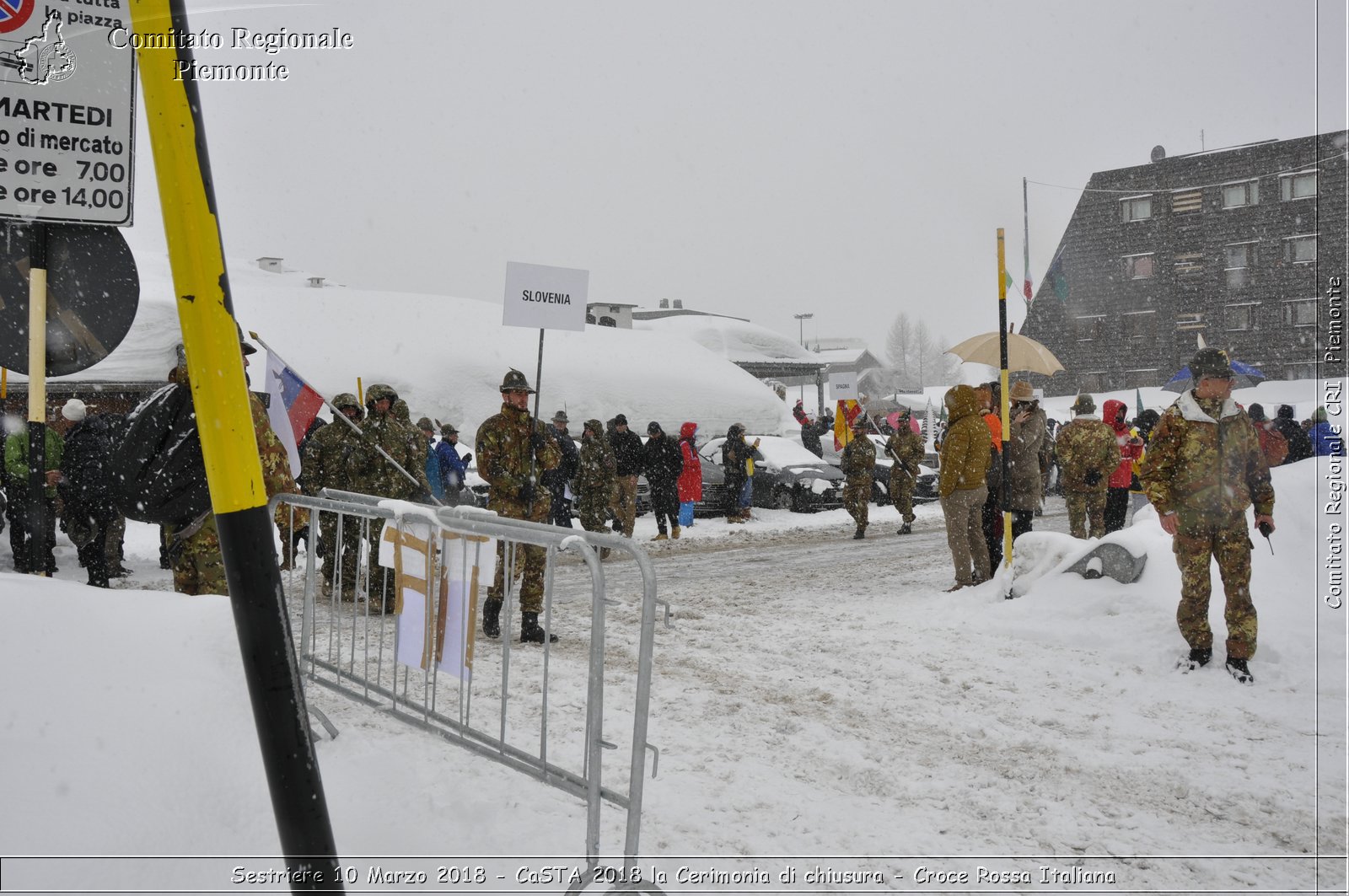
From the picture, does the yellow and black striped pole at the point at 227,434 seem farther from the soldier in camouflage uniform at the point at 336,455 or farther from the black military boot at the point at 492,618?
the soldier in camouflage uniform at the point at 336,455

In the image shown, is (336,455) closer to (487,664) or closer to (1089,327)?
(487,664)

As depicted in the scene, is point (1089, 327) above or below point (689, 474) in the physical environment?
above

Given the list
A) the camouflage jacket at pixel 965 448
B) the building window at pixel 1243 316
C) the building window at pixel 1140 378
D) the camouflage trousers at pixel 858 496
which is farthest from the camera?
the building window at pixel 1140 378

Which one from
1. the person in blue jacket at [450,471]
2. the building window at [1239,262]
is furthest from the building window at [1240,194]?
the person in blue jacket at [450,471]

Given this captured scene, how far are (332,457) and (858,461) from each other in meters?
8.45

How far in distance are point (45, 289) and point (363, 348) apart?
66.7 feet

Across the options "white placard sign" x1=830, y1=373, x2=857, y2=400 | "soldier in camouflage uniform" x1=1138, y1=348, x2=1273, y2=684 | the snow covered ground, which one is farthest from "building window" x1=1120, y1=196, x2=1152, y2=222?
"soldier in camouflage uniform" x1=1138, y1=348, x2=1273, y2=684

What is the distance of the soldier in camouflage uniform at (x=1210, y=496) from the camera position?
570 cm

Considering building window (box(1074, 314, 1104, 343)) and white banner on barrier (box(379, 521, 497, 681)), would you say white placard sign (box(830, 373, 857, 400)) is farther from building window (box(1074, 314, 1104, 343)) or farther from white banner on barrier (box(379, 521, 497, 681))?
building window (box(1074, 314, 1104, 343))

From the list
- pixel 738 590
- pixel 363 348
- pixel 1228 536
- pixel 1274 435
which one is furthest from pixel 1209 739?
Answer: pixel 363 348

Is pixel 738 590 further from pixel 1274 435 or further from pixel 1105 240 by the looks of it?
pixel 1105 240

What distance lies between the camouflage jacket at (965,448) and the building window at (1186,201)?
44124 mm

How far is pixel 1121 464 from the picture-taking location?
12633 millimetres

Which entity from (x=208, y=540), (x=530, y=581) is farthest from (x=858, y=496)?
(x=208, y=540)
